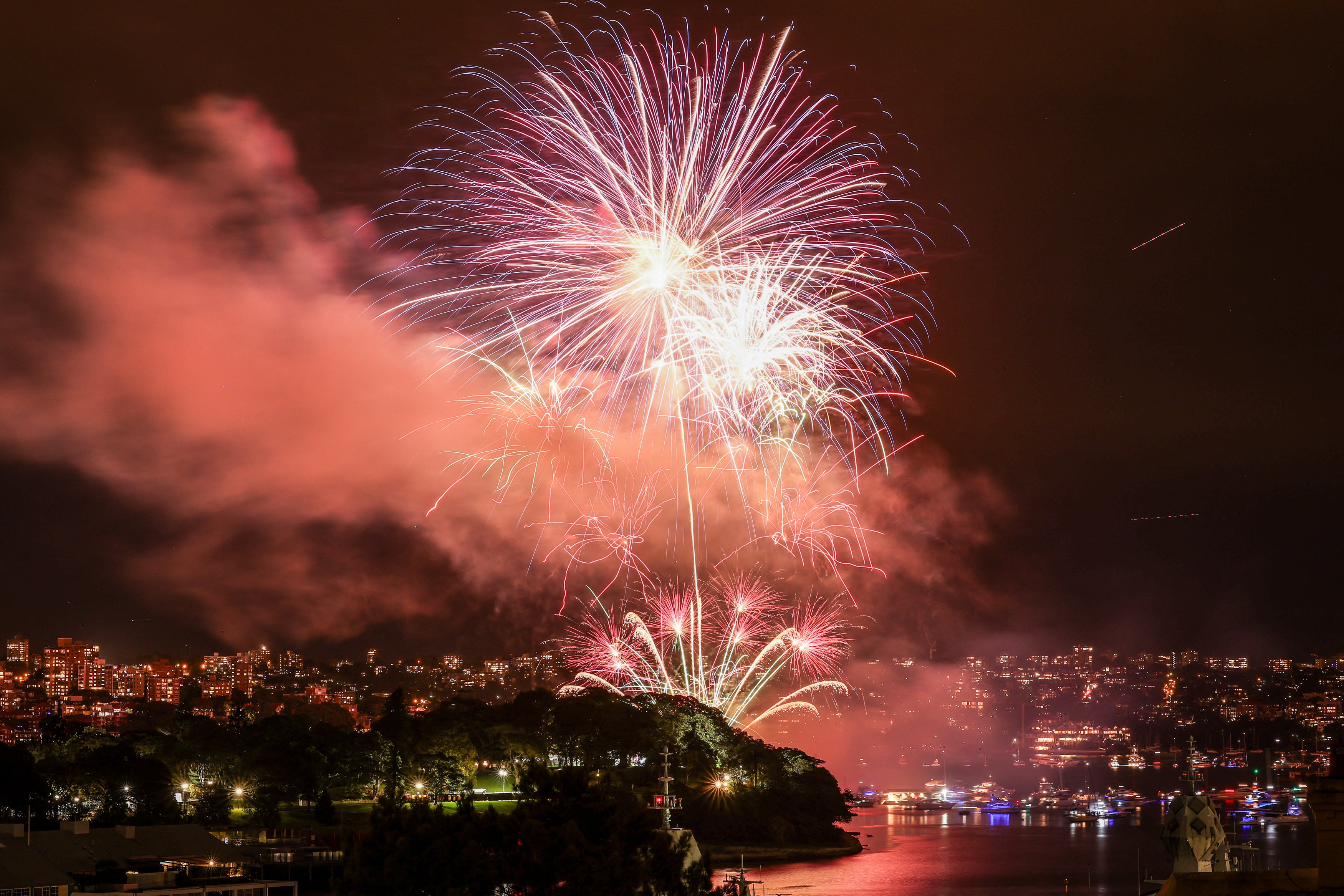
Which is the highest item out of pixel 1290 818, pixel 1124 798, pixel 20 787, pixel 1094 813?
pixel 20 787

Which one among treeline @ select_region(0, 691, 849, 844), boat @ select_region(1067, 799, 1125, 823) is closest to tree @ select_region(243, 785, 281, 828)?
treeline @ select_region(0, 691, 849, 844)

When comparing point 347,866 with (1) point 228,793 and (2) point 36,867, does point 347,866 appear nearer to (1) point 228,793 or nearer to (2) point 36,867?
(2) point 36,867

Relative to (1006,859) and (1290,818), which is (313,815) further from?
(1290,818)

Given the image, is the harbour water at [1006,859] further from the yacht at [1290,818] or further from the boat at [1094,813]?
the yacht at [1290,818]

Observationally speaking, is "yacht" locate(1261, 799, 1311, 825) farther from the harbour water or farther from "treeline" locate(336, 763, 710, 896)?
"treeline" locate(336, 763, 710, 896)

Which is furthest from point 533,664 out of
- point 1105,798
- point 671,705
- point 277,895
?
point 277,895

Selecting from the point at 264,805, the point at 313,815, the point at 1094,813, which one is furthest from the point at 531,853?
the point at 1094,813
